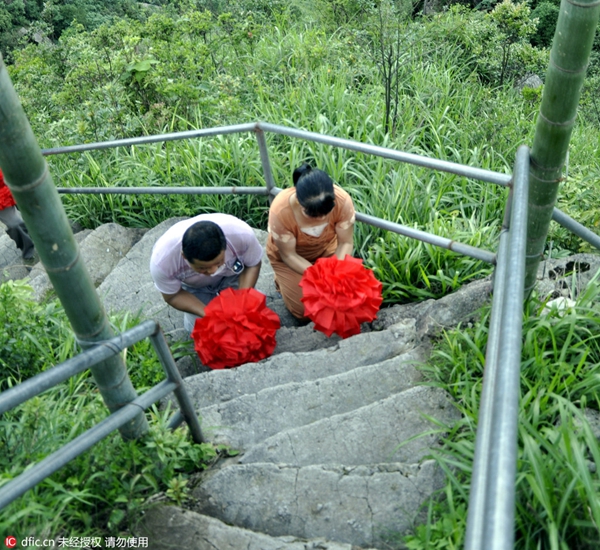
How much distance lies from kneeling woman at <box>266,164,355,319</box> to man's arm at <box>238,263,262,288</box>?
17 centimetres

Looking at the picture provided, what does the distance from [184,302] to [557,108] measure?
2349mm

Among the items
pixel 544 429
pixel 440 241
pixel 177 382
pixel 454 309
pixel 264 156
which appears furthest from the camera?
pixel 264 156

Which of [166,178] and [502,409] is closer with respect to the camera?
[502,409]

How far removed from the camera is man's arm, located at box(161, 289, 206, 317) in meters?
3.73

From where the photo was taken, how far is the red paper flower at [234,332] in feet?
10.8

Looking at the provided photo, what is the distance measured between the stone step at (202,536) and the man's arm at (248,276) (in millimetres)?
1906

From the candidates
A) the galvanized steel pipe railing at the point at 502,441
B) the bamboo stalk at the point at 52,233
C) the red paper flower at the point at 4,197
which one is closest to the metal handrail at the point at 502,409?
the galvanized steel pipe railing at the point at 502,441

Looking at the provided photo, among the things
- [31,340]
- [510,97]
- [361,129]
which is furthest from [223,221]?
[510,97]

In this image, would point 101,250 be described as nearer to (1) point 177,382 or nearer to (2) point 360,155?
(2) point 360,155

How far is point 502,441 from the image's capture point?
1084 mm

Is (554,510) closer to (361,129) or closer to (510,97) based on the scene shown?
(361,129)

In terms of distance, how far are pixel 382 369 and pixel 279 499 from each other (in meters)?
0.78

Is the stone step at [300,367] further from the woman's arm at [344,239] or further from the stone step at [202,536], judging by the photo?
the stone step at [202,536]

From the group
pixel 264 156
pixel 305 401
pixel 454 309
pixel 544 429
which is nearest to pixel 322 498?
pixel 305 401
